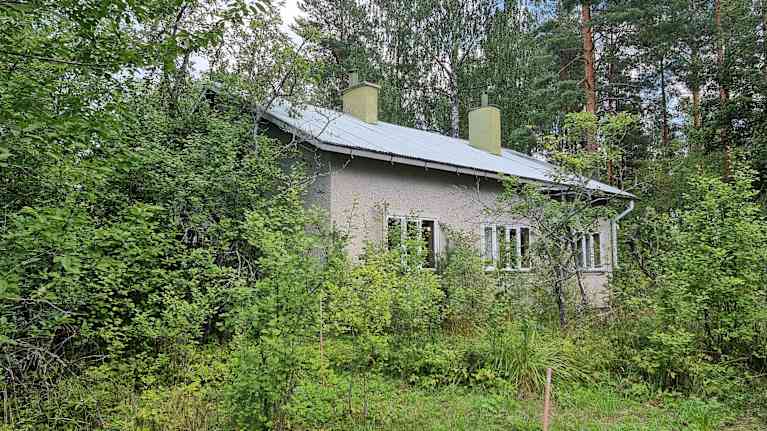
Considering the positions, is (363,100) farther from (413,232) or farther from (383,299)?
(383,299)

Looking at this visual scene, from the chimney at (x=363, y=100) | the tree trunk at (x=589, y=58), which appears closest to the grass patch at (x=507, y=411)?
the chimney at (x=363, y=100)

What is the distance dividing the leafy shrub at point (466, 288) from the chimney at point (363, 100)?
4.54 m

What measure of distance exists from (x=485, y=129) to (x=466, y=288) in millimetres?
7531

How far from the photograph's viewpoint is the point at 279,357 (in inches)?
151

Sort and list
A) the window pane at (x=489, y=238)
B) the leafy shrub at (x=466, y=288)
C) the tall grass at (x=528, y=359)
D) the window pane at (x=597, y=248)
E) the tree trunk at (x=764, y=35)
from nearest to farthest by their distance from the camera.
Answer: the tall grass at (x=528, y=359), the leafy shrub at (x=466, y=288), the window pane at (x=489, y=238), the tree trunk at (x=764, y=35), the window pane at (x=597, y=248)

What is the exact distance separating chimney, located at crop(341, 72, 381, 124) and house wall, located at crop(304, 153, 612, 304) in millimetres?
3134

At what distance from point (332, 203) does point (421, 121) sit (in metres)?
16.4

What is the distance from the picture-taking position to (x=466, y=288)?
852 centimetres

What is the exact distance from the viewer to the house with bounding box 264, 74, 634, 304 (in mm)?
8766

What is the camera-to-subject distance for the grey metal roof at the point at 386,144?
865 centimetres

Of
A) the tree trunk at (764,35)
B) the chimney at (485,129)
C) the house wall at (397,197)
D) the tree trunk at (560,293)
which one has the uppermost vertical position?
the tree trunk at (764,35)

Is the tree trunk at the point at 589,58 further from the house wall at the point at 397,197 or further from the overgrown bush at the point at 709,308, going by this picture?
the overgrown bush at the point at 709,308

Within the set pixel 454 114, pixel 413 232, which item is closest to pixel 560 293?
pixel 413 232

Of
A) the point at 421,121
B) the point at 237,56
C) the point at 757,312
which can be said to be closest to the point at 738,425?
the point at 757,312
